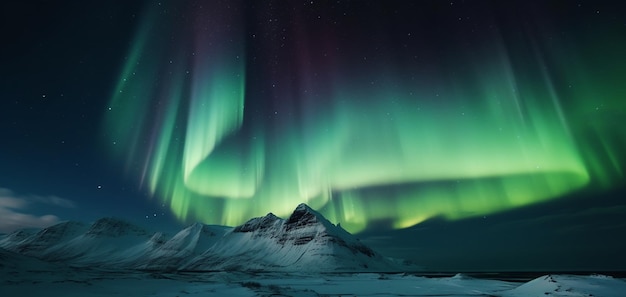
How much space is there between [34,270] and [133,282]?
15.9m

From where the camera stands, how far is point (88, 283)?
56.1 m

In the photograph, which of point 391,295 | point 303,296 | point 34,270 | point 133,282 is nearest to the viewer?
point 303,296

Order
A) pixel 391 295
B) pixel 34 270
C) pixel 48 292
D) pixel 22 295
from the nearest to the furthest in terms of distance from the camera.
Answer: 1. pixel 22 295
2. pixel 48 292
3. pixel 391 295
4. pixel 34 270

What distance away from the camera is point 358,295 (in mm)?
54719

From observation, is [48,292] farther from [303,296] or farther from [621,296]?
[621,296]

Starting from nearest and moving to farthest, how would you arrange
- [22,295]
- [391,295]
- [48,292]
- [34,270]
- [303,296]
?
[22,295] < [48,292] < [303,296] < [391,295] < [34,270]

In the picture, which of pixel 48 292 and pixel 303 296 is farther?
pixel 303 296

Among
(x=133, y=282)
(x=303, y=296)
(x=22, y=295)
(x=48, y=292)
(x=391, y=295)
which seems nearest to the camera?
(x=22, y=295)

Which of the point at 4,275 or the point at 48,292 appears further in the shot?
the point at 4,275

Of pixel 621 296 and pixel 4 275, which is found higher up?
pixel 4 275

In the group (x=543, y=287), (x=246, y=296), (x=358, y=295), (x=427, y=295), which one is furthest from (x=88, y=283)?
(x=543, y=287)

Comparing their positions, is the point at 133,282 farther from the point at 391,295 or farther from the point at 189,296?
the point at 391,295

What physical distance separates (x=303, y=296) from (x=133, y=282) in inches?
1355

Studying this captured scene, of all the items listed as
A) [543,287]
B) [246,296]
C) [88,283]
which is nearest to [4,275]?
[88,283]
